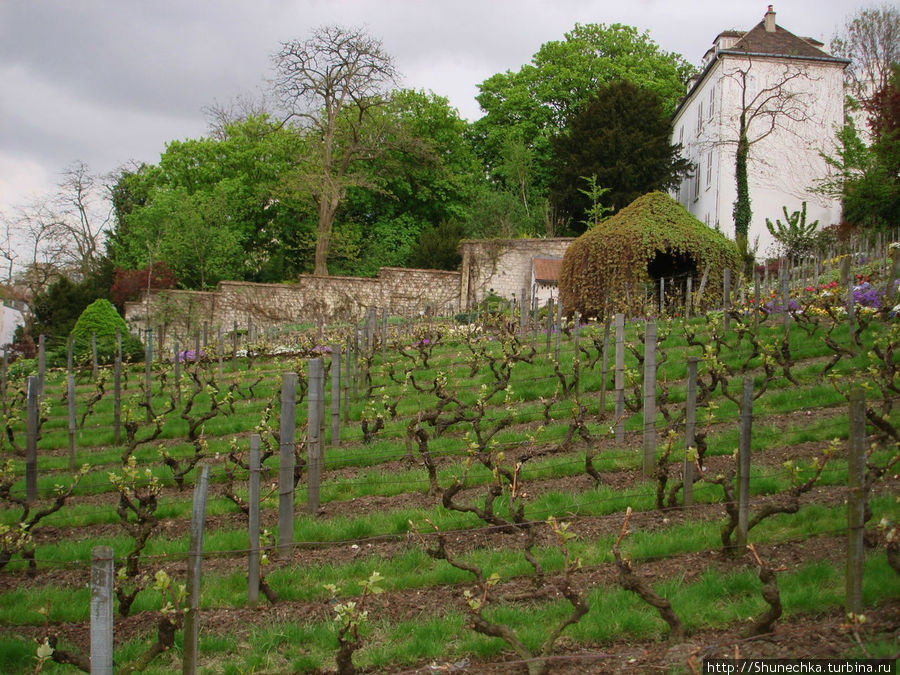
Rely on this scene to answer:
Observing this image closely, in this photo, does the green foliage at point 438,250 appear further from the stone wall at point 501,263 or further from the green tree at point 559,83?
the green tree at point 559,83

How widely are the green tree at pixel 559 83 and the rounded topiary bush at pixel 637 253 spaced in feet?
78.7

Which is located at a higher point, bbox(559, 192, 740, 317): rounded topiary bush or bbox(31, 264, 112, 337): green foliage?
bbox(559, 192, 740, 317): rounded topiary bush

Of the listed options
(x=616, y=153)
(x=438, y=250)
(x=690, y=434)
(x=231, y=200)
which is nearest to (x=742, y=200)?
(x=616, y=153)

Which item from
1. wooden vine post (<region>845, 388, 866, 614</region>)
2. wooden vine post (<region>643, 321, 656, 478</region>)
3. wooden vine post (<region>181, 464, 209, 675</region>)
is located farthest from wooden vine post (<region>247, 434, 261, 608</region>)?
wooden vine post (<region>643, 321, 656, 478</region>)

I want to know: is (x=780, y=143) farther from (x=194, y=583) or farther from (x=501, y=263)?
(x=194, y=583)

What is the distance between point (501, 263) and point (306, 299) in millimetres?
7572

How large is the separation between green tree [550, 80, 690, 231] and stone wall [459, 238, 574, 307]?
7057mm

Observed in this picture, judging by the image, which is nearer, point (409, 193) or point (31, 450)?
point (31, 450)

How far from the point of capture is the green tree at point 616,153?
36156 mm

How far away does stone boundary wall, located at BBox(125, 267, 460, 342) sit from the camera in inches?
1185

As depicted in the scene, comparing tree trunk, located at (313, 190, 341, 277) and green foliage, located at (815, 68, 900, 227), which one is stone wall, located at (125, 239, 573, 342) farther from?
green foliage, located at (815, 68, 900, 227)

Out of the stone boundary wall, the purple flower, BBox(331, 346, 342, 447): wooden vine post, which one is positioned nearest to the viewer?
BBox(331, 346, 342, 447): wooden vine post

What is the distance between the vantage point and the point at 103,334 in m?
24.7

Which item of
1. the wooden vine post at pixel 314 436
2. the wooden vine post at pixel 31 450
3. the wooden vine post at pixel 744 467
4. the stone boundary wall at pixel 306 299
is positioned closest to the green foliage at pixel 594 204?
the stone boundary wall at pixel 306 299
